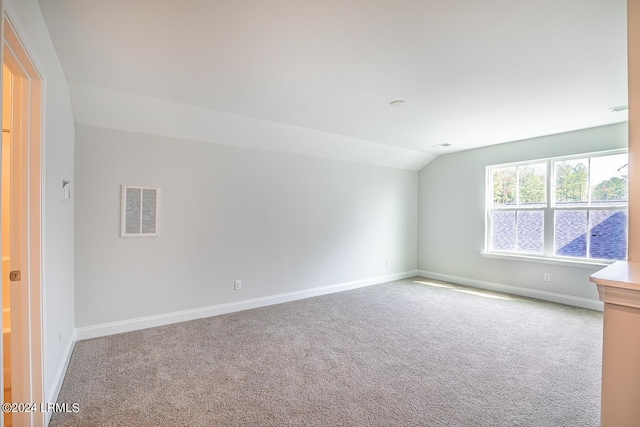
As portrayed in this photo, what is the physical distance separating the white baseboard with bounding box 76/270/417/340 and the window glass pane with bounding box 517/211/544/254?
261 cm

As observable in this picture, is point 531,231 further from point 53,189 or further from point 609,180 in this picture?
point 53,189

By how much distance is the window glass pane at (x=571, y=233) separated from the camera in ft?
14.1

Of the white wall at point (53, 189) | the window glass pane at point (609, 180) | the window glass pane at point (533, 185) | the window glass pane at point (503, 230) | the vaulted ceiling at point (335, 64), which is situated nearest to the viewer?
the white wall at point (53, 189)

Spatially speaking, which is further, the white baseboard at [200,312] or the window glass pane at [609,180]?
the window glass pane at [609,180]

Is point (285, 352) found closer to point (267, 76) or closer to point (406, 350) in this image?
point (406, 350)

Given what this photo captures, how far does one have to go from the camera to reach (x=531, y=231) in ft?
15.9

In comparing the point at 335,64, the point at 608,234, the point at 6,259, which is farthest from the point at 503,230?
the point at 6,259

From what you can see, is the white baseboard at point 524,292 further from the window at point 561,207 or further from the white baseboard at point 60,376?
the white baseboard at point 60,376

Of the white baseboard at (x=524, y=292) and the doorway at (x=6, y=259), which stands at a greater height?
the doorway at (x=6, y=259)

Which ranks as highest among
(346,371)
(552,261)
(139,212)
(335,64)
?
(335,64)

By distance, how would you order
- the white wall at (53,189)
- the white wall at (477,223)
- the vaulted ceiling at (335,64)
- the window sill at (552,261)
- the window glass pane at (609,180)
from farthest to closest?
the white wall at (477,223), the window sill at (552,261), the window glass pane at (609,180), the vaulted ceiling at (335,64), the white wall at (53,189)

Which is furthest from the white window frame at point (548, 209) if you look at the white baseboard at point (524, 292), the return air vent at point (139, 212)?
the return air vent at point (139, 212)

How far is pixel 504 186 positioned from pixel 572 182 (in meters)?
0.91

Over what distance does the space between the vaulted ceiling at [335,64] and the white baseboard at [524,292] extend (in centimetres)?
240
